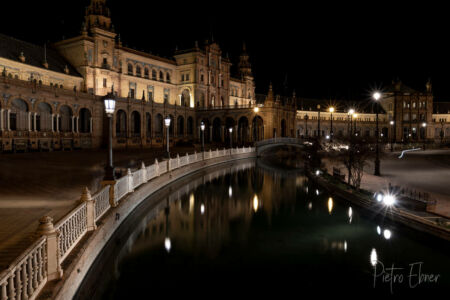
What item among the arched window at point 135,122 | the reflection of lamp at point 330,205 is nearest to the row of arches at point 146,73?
the arched window at point 135,122

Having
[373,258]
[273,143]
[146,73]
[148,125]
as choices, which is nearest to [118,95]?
[148,125]

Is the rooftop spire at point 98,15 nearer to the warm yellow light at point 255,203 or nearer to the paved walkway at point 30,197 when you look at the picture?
the paved walkway at point 30,197

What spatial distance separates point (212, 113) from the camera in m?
62.3

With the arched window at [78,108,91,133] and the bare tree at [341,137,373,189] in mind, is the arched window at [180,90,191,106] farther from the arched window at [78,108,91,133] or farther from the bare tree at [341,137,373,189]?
the bare tree at [341,137,373,189]

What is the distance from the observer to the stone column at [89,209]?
8109mm

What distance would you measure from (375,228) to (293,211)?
4.36 m

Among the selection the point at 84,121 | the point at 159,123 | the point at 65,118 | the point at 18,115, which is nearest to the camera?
the point at 18,115

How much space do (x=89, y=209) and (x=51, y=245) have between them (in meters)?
2.63

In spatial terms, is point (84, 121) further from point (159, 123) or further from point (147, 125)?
point (159, 123)
